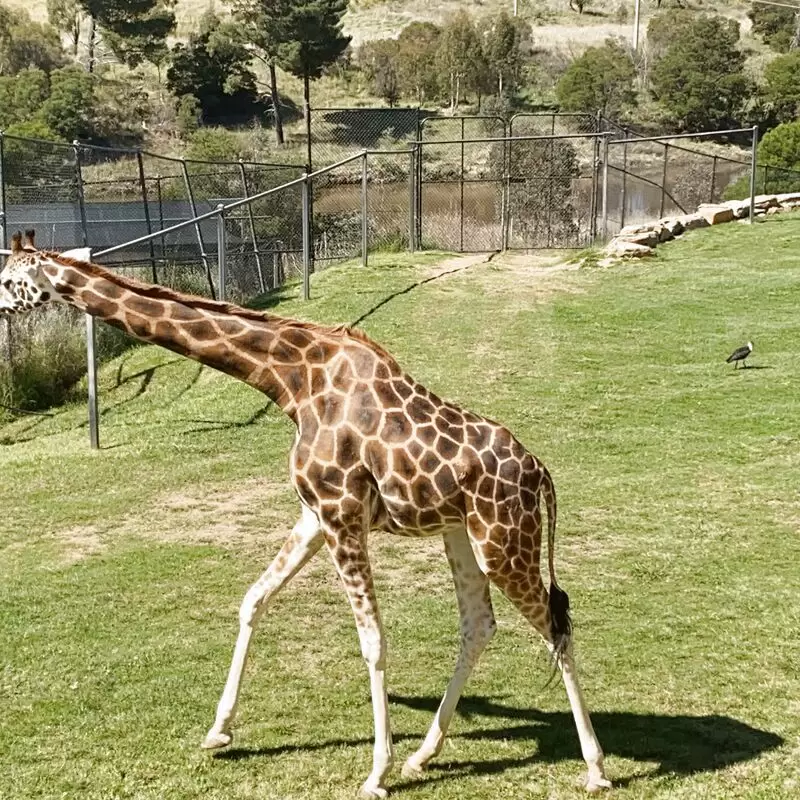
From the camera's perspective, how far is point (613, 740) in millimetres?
5055

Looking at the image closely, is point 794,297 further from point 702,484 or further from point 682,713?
point 682,713

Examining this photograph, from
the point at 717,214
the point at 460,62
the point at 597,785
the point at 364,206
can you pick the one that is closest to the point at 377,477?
the point at 597,785

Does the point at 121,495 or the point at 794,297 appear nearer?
the point at 121,495

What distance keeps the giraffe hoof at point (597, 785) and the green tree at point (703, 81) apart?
157 ft

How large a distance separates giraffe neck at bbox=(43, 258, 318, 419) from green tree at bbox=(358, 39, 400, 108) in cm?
5387

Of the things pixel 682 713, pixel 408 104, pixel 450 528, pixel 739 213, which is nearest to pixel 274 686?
pixel 450 528

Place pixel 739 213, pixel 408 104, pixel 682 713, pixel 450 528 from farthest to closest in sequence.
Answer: pixel 408 104 → pixel 739 213 → pixel 682 713 → pixel 450 528

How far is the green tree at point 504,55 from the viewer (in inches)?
2238

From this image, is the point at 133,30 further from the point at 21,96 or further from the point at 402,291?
the point at 402,291

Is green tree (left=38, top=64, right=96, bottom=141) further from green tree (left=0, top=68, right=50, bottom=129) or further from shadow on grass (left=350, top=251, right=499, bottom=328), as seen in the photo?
shadow on grass (left=350, top=251, right=499, bottom=328)

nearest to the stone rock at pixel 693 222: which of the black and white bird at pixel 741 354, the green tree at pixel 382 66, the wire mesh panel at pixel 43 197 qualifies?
the black and white bird at pixel 741 354

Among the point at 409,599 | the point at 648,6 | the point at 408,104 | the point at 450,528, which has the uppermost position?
the point at 648,6

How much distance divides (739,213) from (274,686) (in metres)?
19.0

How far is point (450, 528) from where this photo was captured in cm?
467
